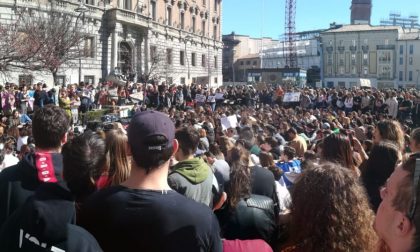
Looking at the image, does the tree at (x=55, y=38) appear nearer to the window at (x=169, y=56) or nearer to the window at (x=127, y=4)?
the window at (x=127, y=4)

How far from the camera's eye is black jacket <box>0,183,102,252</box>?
1.92 metres

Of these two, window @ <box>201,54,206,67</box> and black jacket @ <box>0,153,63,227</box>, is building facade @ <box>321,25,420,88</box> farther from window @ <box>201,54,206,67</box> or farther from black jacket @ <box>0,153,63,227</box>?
black jacket @ <box>0,153,63,227</box>

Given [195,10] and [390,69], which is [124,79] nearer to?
[195,10]

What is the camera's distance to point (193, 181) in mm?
4039

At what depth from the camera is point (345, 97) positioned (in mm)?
23266

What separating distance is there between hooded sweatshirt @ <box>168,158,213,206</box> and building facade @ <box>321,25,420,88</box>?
329ft

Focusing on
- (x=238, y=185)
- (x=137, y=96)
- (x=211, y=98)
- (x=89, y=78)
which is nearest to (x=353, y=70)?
(x=89, y=78)

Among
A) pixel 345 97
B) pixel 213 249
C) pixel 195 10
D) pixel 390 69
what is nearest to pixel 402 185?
pixel 213 249

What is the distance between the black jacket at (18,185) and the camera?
289cm

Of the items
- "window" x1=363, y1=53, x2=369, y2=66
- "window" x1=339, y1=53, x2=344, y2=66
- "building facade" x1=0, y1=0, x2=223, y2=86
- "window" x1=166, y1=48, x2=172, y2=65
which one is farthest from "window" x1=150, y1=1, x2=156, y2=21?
"window" x1=363, y1=53, x2=369, y2=66

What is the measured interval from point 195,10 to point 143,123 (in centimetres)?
6460

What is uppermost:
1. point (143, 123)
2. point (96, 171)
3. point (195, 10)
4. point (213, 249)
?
point (195, 10)

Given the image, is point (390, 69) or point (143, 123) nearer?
point (143, 123)

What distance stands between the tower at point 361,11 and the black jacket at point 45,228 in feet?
462
